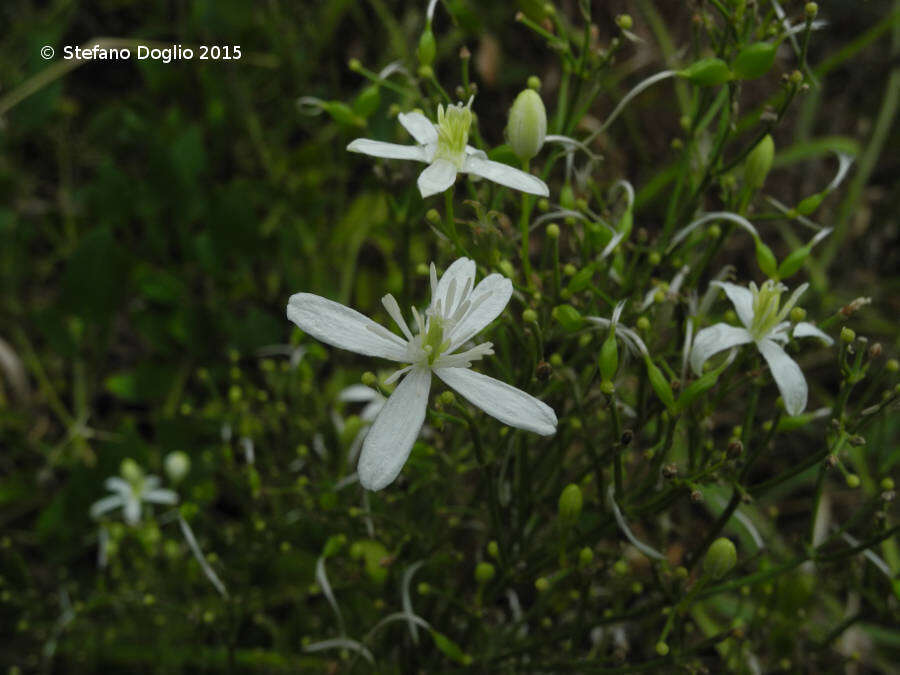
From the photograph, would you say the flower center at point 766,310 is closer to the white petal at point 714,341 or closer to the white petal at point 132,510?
the white petal at point 714,341

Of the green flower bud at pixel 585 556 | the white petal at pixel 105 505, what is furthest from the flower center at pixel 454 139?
the white petal at pixel 105 505

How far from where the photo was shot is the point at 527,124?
25.2 inches

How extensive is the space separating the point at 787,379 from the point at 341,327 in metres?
0.37

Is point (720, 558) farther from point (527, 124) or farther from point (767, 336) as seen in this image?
point (527, 124)

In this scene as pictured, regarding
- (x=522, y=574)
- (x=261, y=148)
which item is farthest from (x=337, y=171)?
(x=522, y=574)

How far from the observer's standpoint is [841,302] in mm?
1532

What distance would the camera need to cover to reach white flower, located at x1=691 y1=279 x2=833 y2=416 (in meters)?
0.67

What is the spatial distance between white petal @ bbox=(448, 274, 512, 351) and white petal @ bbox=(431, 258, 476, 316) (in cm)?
1

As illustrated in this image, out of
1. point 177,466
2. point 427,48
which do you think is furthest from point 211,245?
point 427,48

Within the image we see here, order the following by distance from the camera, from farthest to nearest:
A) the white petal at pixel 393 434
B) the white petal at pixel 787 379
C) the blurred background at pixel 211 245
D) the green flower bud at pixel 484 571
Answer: the blurred background at pixel 211 245 < the green flower bud at pixel 484 571 < the white petal at pixel 787 379 < the white petal at pixel 393 434

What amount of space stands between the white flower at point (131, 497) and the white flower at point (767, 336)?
812mm

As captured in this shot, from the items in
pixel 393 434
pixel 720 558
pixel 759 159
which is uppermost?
pixel 759 159

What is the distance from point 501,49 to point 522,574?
1315mm

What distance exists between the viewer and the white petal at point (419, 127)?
0.67m
